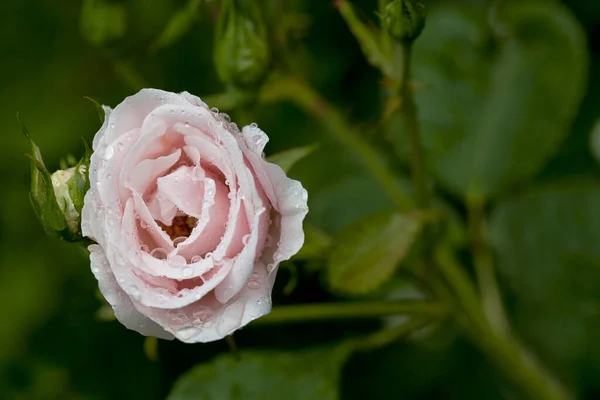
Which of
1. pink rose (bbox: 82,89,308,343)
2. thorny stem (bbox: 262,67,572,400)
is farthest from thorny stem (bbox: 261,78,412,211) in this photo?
pink rose (bbox: 82,89,308,343)

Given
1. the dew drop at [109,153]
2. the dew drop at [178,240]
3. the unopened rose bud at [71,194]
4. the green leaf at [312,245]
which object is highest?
the dew drop at [109,153]

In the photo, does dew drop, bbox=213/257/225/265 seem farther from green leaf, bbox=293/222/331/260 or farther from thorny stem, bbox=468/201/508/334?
thorny stem, bbox=468/201/508/334

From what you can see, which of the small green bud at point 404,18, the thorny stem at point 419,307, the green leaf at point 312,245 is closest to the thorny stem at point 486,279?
the thorny stem at point 419,307

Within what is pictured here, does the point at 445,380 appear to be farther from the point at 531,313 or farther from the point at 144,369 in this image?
the point at 144,369

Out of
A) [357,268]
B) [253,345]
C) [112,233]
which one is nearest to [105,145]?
[112,233]

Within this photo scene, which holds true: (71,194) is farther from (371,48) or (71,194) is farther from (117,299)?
(371,48)

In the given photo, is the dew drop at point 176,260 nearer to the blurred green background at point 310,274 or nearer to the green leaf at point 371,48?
the green leaf at point 371,48
